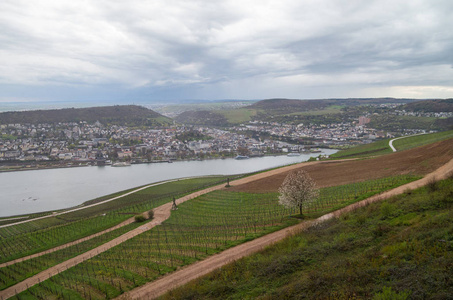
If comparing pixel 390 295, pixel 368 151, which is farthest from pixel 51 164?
pixel 390 295

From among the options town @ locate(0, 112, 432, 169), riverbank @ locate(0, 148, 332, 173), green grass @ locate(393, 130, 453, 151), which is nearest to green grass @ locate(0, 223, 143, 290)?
green grass @ locate(393, 130, 453, 151)

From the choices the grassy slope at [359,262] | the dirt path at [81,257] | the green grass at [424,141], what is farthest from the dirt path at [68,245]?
the green grass at [424,141]

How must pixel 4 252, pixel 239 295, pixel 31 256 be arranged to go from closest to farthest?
pixel 239 295 < pixel 31 256 < pixel 4 252

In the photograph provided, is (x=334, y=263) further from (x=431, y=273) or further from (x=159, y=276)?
(x=159, y=276)

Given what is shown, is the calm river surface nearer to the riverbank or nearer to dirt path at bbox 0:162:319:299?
the riverbank

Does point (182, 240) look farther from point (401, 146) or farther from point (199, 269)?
point (401, 146)

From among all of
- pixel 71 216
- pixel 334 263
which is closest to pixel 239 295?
pixel 334 263

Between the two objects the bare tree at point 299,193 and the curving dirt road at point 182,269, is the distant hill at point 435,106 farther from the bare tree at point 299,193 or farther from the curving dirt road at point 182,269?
the bare tree at point 299,193
